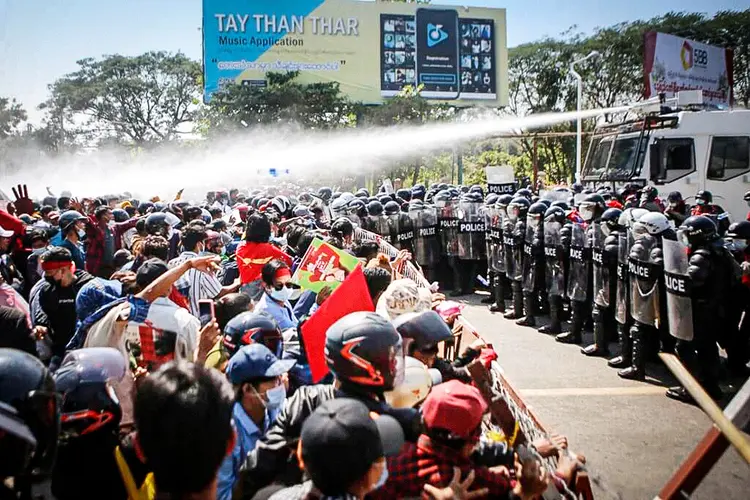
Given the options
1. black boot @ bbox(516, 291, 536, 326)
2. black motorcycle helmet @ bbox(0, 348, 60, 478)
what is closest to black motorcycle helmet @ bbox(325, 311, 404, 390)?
black motorcycle helmet @ bbox(0, 348, 60, 478)

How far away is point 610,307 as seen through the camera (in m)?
8.31

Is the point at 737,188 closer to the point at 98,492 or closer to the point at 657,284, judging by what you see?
the point at 657,284

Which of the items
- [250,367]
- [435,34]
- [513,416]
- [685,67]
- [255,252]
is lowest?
[513,416]

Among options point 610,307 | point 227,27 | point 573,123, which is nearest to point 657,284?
point 610,307

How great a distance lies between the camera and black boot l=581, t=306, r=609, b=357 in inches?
317

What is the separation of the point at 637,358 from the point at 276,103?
2635cm

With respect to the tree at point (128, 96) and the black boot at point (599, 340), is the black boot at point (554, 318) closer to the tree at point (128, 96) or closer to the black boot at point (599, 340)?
the black boot at point (599, 340)

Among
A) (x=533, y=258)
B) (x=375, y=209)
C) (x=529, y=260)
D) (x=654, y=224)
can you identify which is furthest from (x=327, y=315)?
(x=375, y=209)

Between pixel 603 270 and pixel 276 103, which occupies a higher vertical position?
pixel 276 103

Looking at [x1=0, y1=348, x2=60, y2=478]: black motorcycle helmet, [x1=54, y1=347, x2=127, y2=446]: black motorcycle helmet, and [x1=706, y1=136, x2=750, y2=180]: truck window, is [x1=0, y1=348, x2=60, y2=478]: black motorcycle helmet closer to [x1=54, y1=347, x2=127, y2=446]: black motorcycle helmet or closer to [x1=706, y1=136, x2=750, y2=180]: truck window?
[x1=54, y1=347, x2=127, y2=446]: black motorcycle helmet

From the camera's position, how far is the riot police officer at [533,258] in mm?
9500

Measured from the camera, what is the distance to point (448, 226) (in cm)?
1250

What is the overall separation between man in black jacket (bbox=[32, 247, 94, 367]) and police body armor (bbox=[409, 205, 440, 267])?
8.18m

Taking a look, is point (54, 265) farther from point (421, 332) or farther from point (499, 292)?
point (499, 292)
